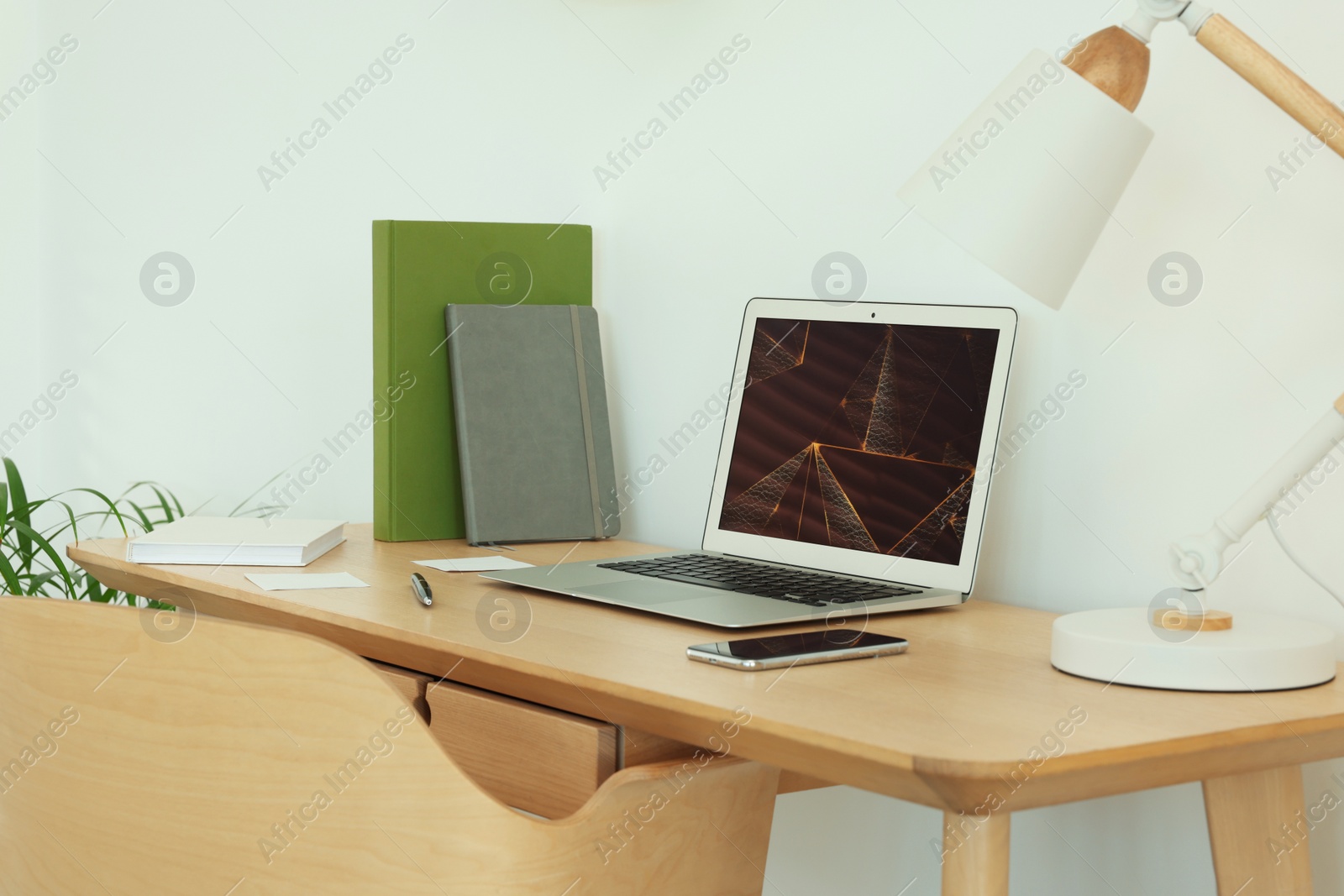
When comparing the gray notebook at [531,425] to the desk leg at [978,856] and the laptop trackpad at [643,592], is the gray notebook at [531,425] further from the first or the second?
the desk leg at [978,856]

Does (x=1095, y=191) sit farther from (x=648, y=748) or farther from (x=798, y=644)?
(x=648, y=748)

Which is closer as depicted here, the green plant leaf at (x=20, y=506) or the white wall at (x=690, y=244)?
the white wall at (x=690, y=244)

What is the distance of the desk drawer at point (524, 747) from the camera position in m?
0.98

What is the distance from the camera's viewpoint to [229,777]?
31.1 inches

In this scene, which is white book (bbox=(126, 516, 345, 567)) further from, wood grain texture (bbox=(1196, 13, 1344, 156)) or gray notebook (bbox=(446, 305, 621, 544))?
wood grain texture (bbox=(1196, 13, 1344, 156))

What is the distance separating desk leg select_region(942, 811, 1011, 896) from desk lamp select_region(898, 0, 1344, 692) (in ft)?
0.57

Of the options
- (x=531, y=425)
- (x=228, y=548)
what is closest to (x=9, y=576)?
(x=228, y=548)

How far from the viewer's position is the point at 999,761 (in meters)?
0.68

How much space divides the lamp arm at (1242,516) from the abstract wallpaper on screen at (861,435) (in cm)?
32

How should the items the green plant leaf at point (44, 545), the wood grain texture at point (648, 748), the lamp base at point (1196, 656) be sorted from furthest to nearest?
the green plant leaf at point (44, 545) < the wood grain texture at point (648, 748) < the lamp base at point (1196, 656)

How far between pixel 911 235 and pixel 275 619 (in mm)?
802

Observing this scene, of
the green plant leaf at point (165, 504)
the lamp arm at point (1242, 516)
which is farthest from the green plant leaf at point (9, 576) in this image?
the lamp arm at point (1242, 516)

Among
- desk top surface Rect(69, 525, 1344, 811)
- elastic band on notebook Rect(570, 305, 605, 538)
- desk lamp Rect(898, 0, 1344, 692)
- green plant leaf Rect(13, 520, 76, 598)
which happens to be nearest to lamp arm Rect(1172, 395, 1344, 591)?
desk lamp Rect(898, 0, 1344, 692)

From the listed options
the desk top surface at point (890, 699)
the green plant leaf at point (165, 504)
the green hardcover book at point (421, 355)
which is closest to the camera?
the desk top surface at point (890, 699)
